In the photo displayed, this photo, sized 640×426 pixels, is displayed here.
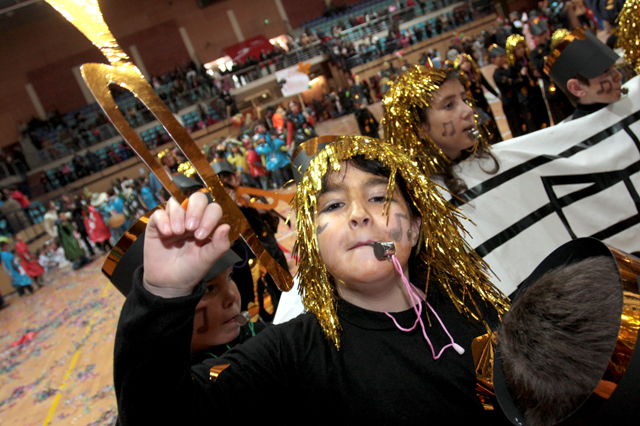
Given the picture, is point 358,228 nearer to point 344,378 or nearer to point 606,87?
point 344,378

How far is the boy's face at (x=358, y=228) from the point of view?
960 mm

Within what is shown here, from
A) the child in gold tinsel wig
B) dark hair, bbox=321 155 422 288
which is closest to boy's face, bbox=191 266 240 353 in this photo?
the child in gold tinsel wig

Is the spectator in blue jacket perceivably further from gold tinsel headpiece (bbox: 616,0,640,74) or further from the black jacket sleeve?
the black jacket sleeve

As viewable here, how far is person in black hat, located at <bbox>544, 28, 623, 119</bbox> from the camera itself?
2.07 meters

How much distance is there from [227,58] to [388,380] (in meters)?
25.9

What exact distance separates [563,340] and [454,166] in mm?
1510

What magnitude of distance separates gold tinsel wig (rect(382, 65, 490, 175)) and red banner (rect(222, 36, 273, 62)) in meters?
23.8

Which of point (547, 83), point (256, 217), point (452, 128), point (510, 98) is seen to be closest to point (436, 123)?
point (452, 128)

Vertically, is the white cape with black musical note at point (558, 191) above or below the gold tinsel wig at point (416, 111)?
below

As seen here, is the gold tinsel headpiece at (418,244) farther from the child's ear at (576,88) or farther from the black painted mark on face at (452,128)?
the child's ear at (576,88)

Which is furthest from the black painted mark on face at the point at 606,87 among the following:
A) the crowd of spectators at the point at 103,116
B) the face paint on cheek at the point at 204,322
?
the crowd of spectators at the point at 103,116

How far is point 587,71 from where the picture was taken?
210cm

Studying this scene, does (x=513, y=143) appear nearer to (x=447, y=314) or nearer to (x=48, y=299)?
(x=447, y=314)

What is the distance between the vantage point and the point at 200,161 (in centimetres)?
84
